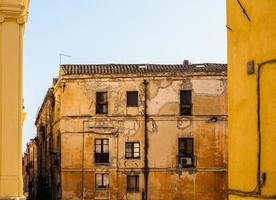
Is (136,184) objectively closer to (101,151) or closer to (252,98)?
(101,151)

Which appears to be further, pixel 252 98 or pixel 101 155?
pixel 101 155

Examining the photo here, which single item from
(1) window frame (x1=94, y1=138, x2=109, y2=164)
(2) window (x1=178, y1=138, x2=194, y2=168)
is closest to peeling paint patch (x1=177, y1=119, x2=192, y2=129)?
(2) window (x1=178, y1=138, x2=194, y2=168)

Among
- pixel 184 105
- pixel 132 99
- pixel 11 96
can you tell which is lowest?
pixel 11 96

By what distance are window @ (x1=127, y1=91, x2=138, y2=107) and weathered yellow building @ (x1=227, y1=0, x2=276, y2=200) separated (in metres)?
27.6

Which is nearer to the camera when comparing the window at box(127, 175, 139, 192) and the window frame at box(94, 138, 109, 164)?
the window at box(127, 175, 139, 192)

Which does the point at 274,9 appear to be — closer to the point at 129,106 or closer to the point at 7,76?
the point at 7,76

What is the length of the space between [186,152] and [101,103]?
603 centimetres

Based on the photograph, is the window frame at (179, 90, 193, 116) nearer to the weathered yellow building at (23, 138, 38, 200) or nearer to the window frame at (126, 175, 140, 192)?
the window frame at (126, 175, 140, 192)

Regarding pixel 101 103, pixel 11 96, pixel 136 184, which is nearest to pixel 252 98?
pixel 11 96

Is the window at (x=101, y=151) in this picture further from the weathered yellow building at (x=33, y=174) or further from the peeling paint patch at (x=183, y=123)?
the weathered yellow building at (x=33, y=174)

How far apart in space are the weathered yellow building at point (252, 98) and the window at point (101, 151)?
1087 inches

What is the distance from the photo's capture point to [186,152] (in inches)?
1436

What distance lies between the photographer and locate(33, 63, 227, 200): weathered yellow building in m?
36.3

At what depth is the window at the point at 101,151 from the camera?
3669 centimetres
